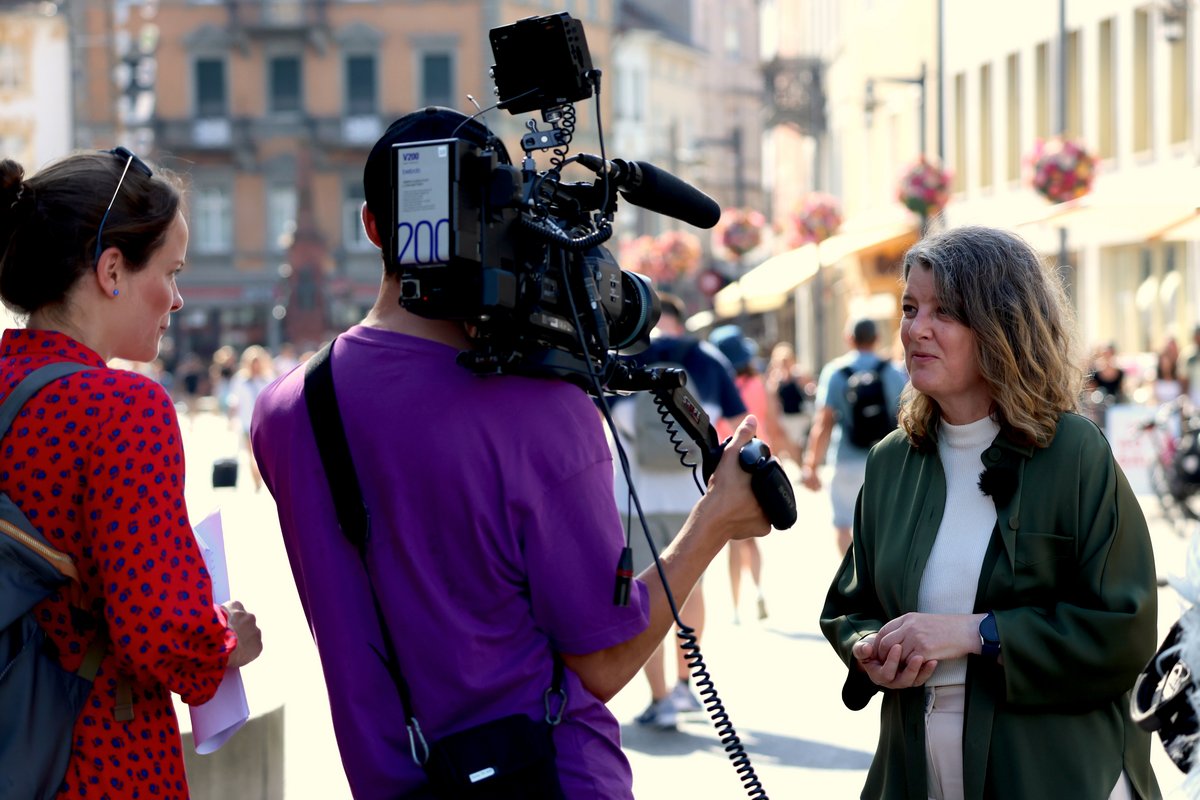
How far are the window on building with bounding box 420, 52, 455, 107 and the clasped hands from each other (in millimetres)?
64072

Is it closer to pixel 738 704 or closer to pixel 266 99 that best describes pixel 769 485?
pixel 738 704

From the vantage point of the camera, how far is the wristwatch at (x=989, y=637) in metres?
3.57

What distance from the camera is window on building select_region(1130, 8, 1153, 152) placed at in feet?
86.6

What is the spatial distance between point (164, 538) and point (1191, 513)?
512 inches

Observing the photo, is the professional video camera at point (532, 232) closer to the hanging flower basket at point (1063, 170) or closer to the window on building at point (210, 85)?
the hanging flower basket at point (1063, 170)

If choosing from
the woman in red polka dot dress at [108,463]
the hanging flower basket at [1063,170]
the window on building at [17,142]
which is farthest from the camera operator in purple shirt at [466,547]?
the window on building at [17,142]

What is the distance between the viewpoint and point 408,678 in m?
3.01

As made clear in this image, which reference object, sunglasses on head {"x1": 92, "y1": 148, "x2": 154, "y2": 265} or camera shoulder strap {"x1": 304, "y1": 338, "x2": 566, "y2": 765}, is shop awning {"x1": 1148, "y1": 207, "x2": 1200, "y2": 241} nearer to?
sunglasses on head {"x1": 92, "y1": 148, "x2": 154, "y2": 265}

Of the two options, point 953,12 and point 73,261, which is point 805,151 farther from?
point 73,261

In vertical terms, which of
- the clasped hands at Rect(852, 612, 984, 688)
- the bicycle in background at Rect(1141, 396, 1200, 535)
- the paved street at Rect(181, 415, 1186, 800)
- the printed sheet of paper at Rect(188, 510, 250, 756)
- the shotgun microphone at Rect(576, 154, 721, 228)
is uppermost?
the shotgun microphone at Rect(576, 154, 721, 228)

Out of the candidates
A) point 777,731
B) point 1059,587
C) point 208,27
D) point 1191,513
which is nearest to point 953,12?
point 1191,513

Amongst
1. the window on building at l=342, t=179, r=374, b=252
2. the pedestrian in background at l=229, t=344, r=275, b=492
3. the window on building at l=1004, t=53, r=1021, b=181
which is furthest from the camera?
the window on building at l=342, t=179, r=374, b=252

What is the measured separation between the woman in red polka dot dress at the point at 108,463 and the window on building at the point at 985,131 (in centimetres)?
3136

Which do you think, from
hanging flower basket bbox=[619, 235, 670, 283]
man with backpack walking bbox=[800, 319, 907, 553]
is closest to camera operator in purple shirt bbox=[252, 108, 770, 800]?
man with backpack walking bbox=[800, 319, 907, 553]
